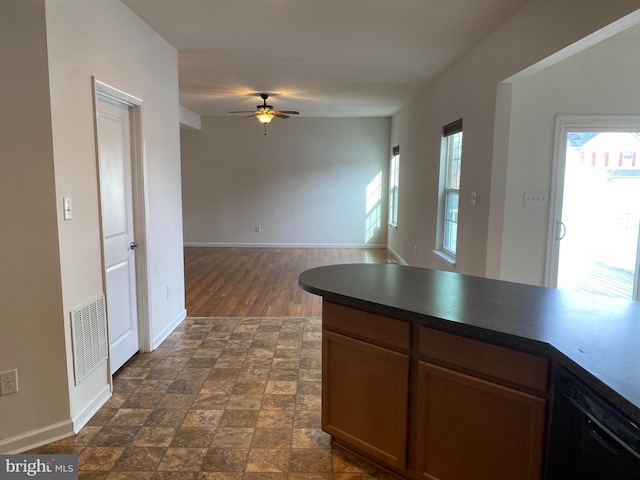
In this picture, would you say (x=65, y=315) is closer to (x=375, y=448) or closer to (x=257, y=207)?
(x=375, y=448)

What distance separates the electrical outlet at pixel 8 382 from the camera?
6.90ft

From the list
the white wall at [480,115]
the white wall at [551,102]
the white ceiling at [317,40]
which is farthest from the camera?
the white wall at [551,102]

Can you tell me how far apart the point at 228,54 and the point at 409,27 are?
70.6 inches

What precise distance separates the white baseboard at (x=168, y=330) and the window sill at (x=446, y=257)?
283 cm

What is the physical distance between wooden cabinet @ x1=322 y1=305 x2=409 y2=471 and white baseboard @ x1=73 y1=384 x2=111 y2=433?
138 centimetres

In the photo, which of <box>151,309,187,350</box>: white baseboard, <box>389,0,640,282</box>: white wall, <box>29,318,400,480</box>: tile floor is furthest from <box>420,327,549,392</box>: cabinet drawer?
<box>151,309,187,350</box>: white baseboard

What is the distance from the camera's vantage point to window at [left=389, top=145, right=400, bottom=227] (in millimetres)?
8062

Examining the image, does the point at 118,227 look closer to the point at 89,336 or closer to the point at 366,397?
the point at 89,336

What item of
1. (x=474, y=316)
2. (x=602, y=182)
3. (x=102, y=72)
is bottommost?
(x=474, y=316)

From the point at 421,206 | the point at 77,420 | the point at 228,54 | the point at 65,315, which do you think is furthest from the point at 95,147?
the point at 421,206

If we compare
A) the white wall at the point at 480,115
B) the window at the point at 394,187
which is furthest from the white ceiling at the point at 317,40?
the window at the point at 394,187

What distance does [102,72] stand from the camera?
2605 millimetres

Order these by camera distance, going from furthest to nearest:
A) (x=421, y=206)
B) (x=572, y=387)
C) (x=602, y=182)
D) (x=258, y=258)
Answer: (x=258, y=258), (x=421, y=206), (x=602, y=182), (x=572, y=387)

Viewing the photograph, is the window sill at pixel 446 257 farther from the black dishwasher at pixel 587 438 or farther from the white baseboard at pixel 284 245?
the white baseboard at pixel 284 245
